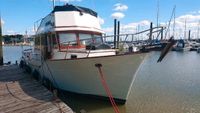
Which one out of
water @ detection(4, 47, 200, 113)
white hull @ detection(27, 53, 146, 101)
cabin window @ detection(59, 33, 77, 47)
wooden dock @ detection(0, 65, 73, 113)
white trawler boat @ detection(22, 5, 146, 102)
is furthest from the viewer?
cabin window @ detection(59, 33, 77, 47)

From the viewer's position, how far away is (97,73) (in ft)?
35.3

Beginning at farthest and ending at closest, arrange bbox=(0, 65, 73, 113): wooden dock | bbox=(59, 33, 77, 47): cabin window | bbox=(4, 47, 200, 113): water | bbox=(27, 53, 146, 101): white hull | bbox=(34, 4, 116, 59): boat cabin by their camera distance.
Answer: bbox=(59, 33, 77, 47): cabin window
bbox=(34, 4, 116, 59): boat cabin
bbox=(4, 47, 200, 113): water
bbox=(27, 53, 146, 101): white hull
bbox=(0, 65, 73, 113): wooden dock

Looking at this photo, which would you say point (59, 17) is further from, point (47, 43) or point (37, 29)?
point (37, 29)

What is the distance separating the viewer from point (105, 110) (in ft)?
36.8

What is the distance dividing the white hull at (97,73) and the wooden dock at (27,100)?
3.84 ft

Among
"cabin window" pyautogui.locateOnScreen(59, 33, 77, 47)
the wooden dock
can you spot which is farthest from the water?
"cabin window" pyautogui.locateOnScreen(59, 33, 77, 47)

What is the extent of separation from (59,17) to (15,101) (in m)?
4.58

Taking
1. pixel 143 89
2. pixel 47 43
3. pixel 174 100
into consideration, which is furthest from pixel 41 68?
pixel 174 100

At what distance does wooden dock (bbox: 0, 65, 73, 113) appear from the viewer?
343 inches

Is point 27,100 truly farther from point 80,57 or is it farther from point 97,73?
point 80,57

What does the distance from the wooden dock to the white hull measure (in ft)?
3.84

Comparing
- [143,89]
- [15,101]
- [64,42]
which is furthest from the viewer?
[143,89]

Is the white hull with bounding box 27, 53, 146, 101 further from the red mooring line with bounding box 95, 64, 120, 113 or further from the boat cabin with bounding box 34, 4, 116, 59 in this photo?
the boat cabin with bounding box 34, 4, 116, 59

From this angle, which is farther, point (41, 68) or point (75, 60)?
point (41, 68)
